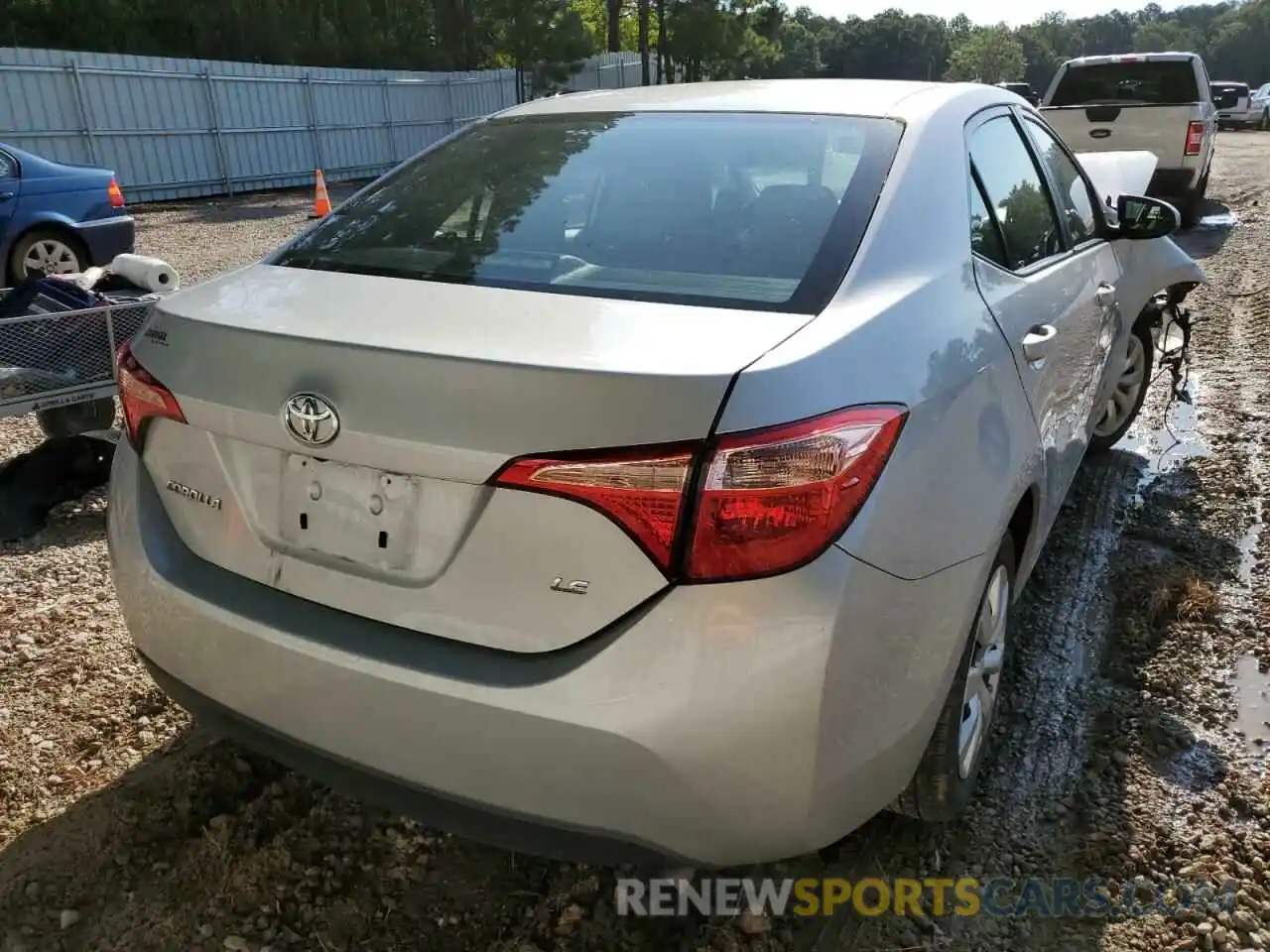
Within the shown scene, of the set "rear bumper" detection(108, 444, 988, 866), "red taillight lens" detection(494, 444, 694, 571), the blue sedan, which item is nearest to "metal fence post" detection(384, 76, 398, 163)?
the blue sedan

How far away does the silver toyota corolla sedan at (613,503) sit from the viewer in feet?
5.25

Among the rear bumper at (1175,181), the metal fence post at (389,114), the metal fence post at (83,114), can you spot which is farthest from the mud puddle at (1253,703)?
the metal fence post at (389,114)

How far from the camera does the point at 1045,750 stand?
8.94 ft

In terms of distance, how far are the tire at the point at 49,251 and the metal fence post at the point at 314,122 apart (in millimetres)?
13374

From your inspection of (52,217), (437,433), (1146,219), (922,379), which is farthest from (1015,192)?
(52,217)

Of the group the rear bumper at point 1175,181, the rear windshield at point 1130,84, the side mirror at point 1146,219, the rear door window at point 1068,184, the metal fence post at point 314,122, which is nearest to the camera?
the rear door window at point 1068,184

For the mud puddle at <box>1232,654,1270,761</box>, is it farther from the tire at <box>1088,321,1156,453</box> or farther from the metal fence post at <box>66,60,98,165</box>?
the metal fence post at <box>66,60,98,165</box>

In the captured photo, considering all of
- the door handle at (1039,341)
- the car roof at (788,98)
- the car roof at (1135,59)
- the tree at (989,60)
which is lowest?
the tree at (989,60)

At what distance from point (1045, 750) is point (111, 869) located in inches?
91.6

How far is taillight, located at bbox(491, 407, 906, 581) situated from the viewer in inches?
62.2

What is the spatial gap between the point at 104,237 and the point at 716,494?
9157 mm

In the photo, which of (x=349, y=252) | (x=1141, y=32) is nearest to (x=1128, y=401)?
(x=349, y=252)

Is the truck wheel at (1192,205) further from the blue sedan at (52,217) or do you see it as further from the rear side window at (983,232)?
the blue sedan at (52,217)

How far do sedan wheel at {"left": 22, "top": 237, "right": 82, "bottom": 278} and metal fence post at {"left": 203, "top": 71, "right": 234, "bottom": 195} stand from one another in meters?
11.3
